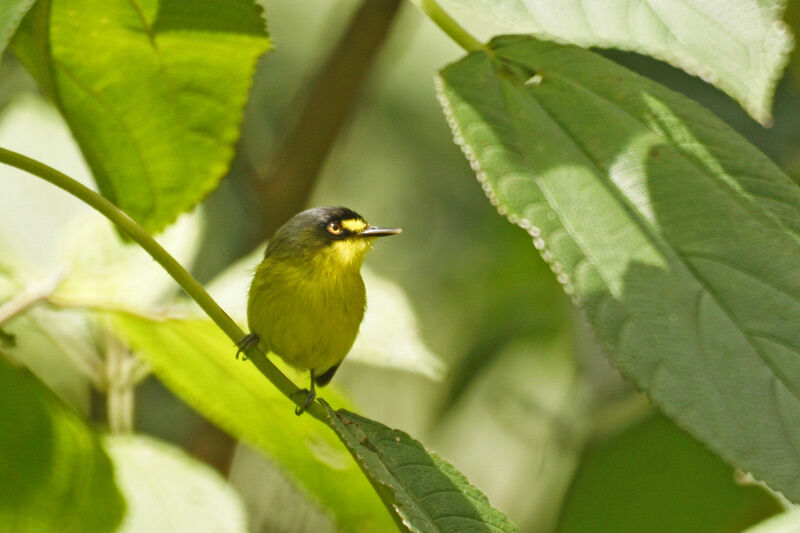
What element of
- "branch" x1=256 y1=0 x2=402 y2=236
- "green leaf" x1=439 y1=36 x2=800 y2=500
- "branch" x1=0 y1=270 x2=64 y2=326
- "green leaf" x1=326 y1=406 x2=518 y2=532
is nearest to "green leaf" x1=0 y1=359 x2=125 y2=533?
"branch" x1=0 y1=270 x2=64 y2=326

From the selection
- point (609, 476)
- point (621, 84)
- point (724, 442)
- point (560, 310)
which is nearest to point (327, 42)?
point (560, 310)

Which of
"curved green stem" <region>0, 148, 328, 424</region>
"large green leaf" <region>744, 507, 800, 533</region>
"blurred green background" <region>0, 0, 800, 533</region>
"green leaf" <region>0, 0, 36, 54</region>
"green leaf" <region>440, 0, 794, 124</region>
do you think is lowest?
"blurred green background" <region>0, 0, 800, 533</region>

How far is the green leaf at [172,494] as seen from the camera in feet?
4.61

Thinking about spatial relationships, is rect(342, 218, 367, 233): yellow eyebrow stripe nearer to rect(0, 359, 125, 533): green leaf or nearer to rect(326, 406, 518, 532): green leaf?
rect(0, 359, 125, 533): green leaf

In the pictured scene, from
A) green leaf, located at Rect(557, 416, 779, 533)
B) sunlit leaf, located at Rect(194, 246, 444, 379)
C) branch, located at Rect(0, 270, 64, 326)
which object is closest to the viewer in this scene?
branch, located at Rect(0, 270, 64, 326)

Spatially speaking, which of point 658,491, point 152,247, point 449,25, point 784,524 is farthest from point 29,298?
point 658,491

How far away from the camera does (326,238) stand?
2.15m

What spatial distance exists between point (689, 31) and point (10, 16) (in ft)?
2.07

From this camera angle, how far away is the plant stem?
112 cm

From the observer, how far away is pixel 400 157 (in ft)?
9.93

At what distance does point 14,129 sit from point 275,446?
0.81 m

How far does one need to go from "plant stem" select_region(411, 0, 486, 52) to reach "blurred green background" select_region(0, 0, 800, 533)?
97cm

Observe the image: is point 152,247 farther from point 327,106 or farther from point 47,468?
point 327,106

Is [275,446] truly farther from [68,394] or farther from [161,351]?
[68,394]
